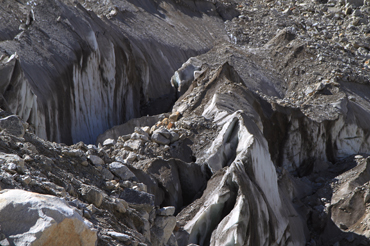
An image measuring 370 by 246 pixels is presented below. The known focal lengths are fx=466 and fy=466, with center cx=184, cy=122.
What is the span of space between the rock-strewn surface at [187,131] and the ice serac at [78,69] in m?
0.04

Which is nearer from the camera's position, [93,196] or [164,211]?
[93,196]

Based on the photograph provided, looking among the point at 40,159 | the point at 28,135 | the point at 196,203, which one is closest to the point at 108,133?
the point at 196,203

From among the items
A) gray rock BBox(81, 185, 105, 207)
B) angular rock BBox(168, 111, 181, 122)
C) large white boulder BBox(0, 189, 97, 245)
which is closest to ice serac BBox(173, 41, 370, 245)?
angular rock BBox(168, 111, 181, 122)

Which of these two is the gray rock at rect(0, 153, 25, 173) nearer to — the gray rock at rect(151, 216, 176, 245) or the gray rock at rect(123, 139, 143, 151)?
the gray rock at rect(151, 216, 176, 245)

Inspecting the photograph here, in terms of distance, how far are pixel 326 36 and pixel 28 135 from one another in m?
16.5

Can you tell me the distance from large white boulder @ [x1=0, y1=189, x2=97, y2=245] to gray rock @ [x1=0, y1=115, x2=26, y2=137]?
230 cm

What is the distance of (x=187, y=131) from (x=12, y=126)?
4.25 meters

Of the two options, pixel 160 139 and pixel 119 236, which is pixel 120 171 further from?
pixel 160 139

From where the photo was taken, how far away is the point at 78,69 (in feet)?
35.5

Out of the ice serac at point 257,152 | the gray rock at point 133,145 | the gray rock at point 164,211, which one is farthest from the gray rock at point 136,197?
the gray rock at point 133,145

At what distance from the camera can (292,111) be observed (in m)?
12.6

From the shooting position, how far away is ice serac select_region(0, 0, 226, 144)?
9070 millimetres

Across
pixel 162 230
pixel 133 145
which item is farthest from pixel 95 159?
pixel 133 145

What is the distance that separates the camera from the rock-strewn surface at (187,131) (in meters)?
5.34
